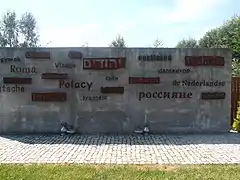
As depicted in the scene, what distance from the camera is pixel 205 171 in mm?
6016

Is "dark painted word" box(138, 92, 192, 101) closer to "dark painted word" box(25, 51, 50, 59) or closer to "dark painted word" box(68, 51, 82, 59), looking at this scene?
"dark painted word" box(68, 51, 82, 59)

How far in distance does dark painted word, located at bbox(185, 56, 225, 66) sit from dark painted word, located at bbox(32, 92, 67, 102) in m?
3.40

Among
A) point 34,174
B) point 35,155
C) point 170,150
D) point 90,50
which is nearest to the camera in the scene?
point 34,174

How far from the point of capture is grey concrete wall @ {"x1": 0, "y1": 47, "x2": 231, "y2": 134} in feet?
31.9

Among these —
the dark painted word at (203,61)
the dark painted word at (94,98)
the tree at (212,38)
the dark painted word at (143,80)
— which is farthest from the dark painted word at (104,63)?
the tree at (212,38)

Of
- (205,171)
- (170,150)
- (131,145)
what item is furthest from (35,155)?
(205,171)

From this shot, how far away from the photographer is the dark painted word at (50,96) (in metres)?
9.72

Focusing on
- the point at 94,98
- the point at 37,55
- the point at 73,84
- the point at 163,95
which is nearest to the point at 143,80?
the point at 163,95

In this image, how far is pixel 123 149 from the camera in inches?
305

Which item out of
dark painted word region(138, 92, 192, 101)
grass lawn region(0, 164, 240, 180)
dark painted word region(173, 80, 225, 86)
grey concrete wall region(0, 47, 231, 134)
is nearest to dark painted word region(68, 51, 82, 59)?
grey concrete wall region(0, 47, 231, 134)

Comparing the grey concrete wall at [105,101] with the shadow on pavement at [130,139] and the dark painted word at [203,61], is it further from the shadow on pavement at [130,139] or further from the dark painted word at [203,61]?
the shadow on pavement at [130,139]

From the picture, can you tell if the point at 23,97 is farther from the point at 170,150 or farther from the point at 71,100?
the point at 170,150

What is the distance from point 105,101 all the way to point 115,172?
402cm

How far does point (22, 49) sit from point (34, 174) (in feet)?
15.6
